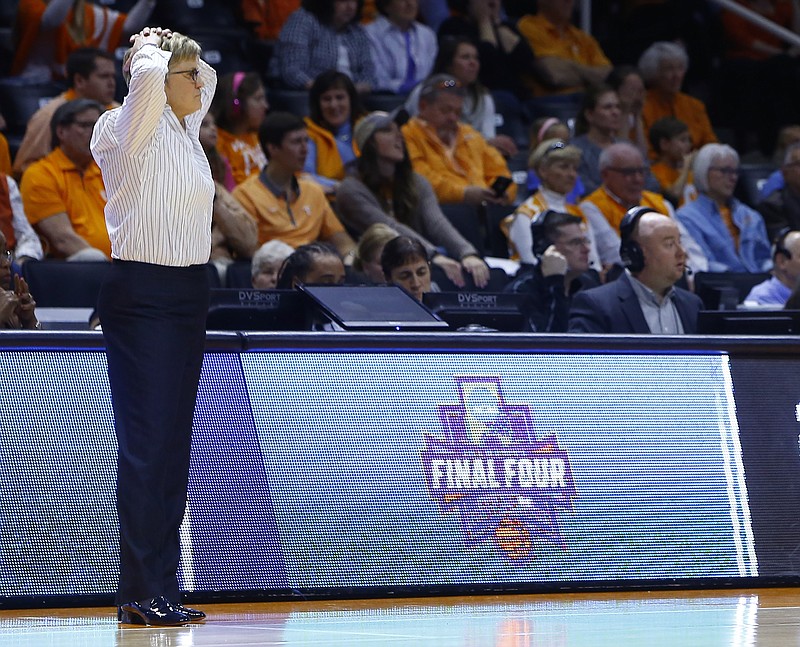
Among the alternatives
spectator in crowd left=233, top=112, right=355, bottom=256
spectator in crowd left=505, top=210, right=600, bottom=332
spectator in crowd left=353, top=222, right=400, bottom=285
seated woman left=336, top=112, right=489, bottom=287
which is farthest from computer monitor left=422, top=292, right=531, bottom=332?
spectator in crowd left=233, top=112, right=355, bottom=256

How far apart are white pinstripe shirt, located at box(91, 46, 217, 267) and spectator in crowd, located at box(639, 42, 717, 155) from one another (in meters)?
8.35

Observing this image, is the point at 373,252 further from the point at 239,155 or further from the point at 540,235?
the point at 239,155

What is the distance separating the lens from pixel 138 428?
4570 millimetres

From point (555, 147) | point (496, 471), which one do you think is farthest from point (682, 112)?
point (496, 471)

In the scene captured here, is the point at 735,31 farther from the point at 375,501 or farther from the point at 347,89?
the point at 375,501

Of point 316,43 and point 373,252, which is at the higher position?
point 316,43

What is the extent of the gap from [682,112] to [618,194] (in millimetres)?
2644

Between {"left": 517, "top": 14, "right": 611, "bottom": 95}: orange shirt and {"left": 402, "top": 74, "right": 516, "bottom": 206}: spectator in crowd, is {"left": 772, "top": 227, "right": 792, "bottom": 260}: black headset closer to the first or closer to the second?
{"left": 402, "top": 74, "right": 516, "bottom": 206}: spectator in crowd

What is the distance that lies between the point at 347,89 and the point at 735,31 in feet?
15.9

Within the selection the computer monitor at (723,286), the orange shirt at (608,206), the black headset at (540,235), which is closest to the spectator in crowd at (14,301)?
the black headset at (540,235)

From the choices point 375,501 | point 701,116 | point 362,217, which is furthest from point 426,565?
point 701,116

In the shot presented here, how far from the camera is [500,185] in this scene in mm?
9969

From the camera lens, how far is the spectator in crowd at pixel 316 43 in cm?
1108

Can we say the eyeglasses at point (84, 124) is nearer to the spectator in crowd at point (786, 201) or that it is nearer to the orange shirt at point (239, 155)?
the orange shirt at point (239, 155)
